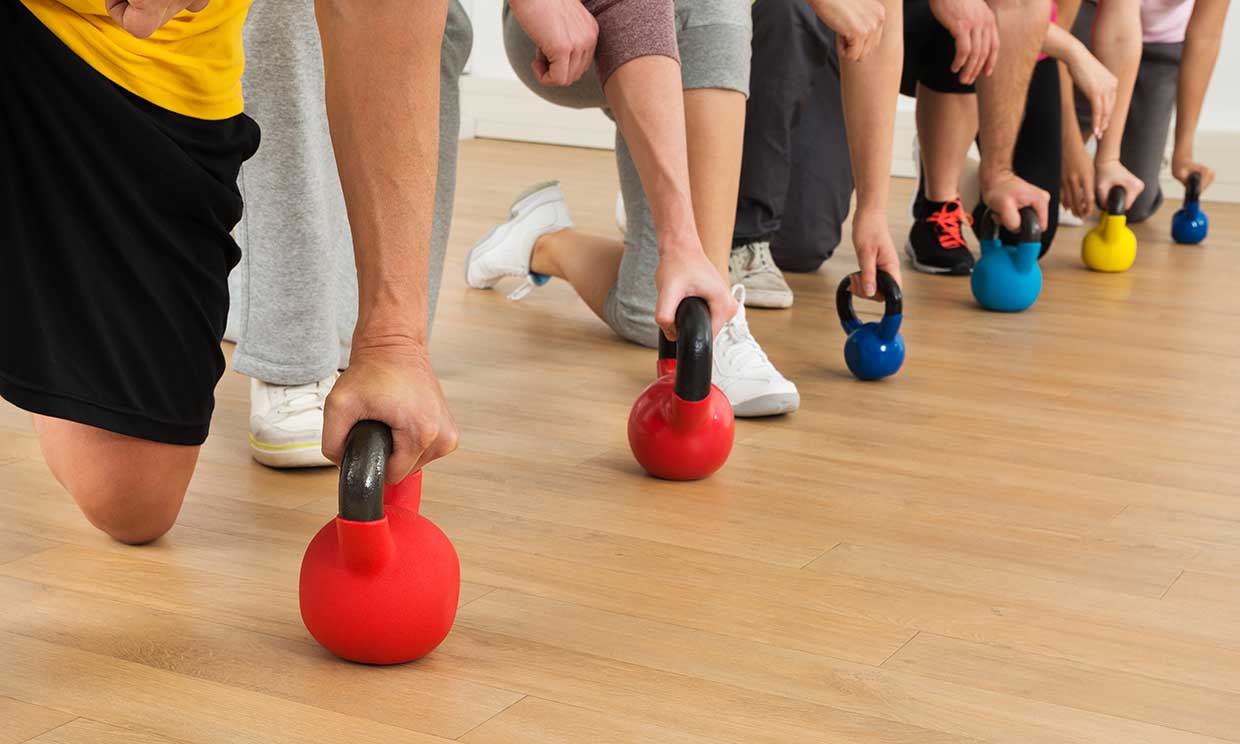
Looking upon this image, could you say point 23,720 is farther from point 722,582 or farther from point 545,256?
point 545,256

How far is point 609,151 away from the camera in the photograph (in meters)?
5.06

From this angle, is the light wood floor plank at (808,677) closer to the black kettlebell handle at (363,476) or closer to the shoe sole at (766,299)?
the black kettlebell handle at (363,476)

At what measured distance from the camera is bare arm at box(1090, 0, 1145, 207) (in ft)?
9.52

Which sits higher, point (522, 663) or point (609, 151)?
point (522, 663)

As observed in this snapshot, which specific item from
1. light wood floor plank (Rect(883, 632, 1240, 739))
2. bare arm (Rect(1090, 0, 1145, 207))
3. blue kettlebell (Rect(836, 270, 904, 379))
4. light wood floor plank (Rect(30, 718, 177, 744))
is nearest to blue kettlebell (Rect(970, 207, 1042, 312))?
blue kettlebell (Rect(836, 270, 904, 379))

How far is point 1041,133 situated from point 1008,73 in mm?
309

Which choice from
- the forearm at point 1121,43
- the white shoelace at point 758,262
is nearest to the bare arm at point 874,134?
the white shoelace at point 758,262

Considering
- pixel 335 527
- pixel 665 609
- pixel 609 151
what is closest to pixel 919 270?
pixel 665 609

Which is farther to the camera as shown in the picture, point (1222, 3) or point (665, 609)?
point (1222, 3)

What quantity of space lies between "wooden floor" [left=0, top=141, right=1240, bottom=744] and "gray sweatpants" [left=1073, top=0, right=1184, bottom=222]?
1898 mm

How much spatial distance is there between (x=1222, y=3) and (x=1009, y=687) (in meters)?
2.81

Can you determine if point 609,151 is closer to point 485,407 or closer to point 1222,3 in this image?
point 1222,3

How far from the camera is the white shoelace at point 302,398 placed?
1.39 meters

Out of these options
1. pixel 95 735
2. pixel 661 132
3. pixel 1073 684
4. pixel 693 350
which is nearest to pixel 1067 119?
pixel 661 132
